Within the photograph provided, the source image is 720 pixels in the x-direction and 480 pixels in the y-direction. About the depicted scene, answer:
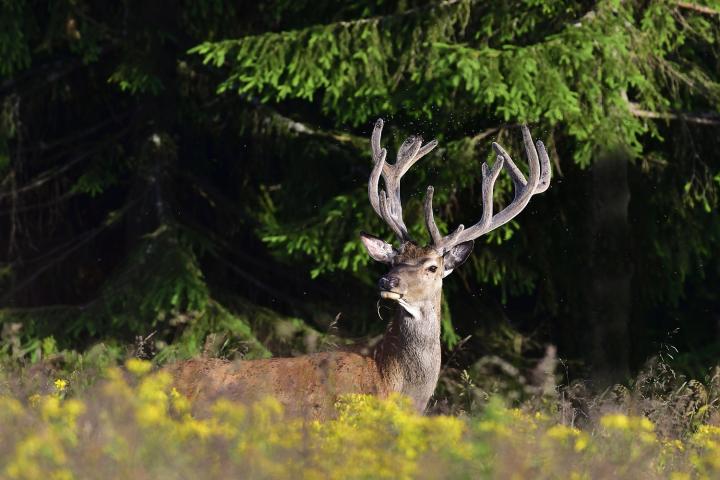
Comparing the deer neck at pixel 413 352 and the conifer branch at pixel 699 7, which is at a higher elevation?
the conifer branch at pixel 699 7

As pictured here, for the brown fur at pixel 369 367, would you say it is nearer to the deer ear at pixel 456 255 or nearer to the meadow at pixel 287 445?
the deer ear at pixel 456 255

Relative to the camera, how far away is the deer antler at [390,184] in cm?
734

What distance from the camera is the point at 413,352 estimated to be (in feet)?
22.1

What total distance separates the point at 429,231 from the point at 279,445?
3438 mm

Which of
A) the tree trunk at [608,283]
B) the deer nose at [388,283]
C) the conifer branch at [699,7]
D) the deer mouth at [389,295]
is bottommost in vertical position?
the tree trunk at [608,283]

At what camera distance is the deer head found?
267 inches

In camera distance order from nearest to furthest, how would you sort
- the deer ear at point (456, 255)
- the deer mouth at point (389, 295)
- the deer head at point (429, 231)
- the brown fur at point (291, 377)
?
the brown fur at point (291, 377)
the deer mouth at point (389, 295)
the deer head at point (429, 231)
the deer ear at point (456, 255)

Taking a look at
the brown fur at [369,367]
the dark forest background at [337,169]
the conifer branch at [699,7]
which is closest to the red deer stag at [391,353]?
the brown fur at [369,367]

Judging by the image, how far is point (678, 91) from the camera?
1029 cm

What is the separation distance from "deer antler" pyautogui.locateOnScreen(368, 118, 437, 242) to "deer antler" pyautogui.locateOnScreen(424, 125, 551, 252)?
19 centimetres

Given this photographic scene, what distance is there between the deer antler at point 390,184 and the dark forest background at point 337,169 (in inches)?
49.8

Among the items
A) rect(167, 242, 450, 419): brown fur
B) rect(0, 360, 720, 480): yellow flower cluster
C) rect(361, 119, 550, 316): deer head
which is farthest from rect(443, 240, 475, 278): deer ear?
rect(0, 360, 720, 480): yellow flower cluster

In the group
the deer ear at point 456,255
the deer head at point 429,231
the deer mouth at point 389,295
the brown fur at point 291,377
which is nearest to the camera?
the brown fur at point 291,377

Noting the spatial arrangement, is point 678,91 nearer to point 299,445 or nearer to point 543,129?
point 543,129
